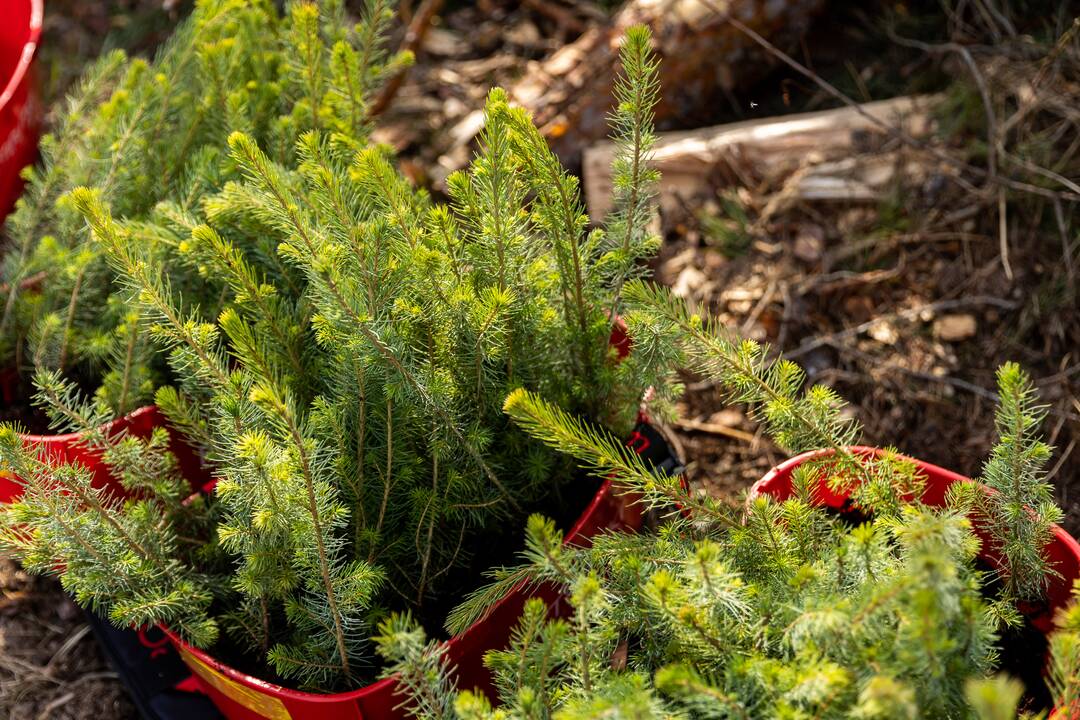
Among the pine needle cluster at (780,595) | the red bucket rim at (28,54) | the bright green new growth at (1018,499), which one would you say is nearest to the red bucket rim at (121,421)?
the pine needle cluster at (780,595)

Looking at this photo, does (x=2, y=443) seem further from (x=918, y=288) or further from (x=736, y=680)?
(x=918, y=288)

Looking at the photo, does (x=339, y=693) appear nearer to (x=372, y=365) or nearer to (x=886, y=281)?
(x=372, y=365)

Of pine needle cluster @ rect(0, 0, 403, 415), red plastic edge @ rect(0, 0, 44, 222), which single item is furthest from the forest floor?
red plastic edge @ rect(0, 0, 44, 222)

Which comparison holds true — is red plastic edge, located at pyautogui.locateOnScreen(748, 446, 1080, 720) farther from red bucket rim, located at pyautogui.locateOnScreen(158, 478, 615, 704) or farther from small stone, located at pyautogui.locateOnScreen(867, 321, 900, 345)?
small stone, located at pyautogui.locateOnScreen(867, 321, 900, 345)

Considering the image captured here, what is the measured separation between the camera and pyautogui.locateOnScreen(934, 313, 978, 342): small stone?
2342mm

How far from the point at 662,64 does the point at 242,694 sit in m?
1.93

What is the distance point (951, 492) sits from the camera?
4.45 feet

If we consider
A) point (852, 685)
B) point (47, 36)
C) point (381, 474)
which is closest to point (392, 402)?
point (381, 474)

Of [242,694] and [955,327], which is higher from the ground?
[242,694]

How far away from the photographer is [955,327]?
7.73ft

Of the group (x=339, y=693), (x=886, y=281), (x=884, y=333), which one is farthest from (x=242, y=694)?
(x=886, y=281)

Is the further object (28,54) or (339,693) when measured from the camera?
(28,54)

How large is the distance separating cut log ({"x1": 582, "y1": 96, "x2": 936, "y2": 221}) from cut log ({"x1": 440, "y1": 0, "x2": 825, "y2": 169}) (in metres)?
0.11

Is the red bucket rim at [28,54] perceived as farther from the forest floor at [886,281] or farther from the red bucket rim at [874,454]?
the red bucket rim at [874,454]
